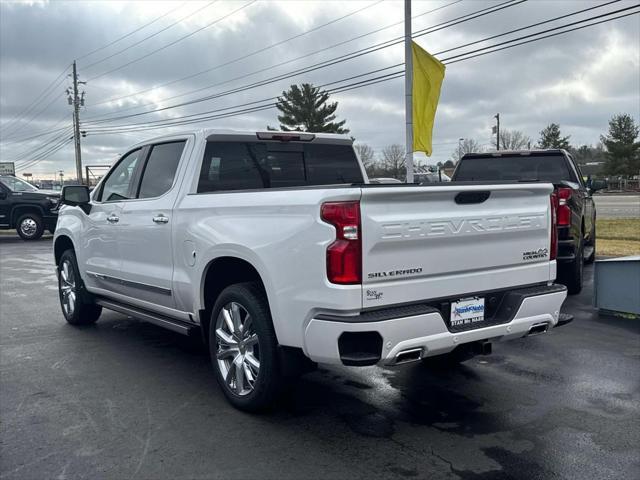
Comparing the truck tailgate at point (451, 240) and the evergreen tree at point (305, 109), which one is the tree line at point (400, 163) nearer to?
the evergreen tree at point (305, 109)

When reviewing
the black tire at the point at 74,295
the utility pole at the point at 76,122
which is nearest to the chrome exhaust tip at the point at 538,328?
the black tire at the point at 74,295

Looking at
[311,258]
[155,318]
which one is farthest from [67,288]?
[311,258]

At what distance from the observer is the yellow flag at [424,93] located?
13.3 m

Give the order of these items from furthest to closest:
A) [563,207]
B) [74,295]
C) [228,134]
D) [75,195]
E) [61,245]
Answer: [61,245], [563,207], [74,295], [75,195], [228,134]

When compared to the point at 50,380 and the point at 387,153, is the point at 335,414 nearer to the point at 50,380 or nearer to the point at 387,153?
the point at 50,380

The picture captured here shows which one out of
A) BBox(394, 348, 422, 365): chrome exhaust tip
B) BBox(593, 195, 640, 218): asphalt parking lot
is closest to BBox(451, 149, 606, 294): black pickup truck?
BBox(394, 348, 422, 365): chrome exhaust tip

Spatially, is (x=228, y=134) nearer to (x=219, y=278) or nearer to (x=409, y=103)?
(x=219, y=278)

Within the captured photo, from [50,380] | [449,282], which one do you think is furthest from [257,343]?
[50,380]

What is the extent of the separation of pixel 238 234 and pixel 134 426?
4.73ft

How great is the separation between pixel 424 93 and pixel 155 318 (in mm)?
9839

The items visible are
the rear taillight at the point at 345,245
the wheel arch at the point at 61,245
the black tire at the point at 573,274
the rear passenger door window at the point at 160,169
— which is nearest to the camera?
the rear taillight at the point at 345,245

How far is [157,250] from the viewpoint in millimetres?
5031

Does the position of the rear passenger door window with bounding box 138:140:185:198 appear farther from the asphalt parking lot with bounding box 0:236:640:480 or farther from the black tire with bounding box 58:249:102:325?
the black tire with bounding box 58:249:102:325

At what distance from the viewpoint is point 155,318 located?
5.20 meters
